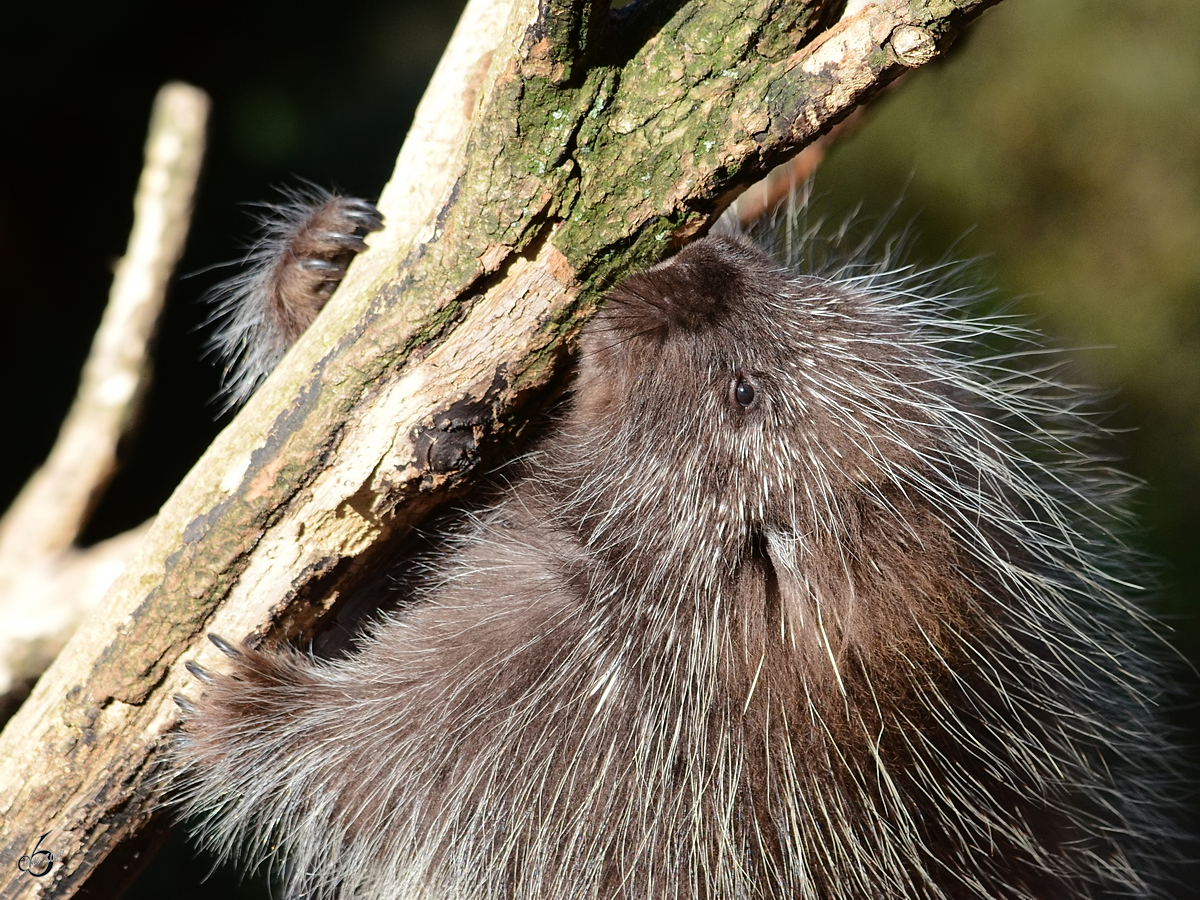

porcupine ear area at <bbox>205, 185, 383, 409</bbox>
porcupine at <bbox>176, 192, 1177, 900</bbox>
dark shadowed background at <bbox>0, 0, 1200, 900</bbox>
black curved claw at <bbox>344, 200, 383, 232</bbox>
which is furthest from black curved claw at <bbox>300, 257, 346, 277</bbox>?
dark shadowed background at <bbox>0, 0, 1200, 900</bbox>

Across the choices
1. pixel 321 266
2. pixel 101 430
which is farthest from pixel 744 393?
pixel 101 430

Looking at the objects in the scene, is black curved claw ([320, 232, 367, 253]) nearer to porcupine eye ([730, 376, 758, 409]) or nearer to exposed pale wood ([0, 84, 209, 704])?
porcupine eye ([730, 376, 758, 409])

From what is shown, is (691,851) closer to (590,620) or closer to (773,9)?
(590,620)

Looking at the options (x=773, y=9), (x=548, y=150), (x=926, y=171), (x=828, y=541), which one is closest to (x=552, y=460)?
(x=828, y=541)

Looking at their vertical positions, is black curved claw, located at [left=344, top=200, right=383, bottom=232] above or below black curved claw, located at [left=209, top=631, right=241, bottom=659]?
above

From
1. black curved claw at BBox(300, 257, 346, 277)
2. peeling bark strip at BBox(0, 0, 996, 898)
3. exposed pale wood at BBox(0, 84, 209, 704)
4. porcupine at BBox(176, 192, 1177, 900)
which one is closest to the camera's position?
peeling bark strip at BBox(0, 0, 996, 898)

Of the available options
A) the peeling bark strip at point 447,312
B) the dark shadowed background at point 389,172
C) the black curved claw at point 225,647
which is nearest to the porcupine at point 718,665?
the black curved claw at point 225,647

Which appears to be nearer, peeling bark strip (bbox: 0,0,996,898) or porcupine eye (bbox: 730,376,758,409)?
peeling bark strip (bbox: 0,0,996,898)
